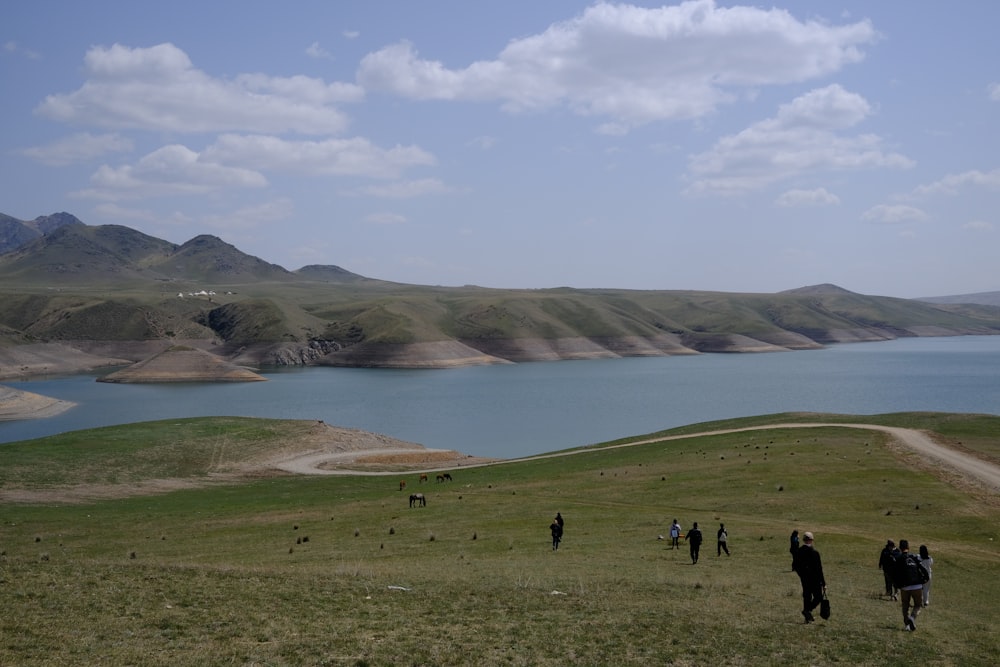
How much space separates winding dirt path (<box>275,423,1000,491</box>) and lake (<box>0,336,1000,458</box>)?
625 inches

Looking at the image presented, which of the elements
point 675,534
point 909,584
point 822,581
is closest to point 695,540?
point 675,534

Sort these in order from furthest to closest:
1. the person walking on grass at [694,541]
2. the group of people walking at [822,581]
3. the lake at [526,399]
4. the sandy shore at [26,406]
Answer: the sandy shore at [26,406] → the lake at [526,399] → the person walking on grass at [694,541] → the group of people walking at [822,581]

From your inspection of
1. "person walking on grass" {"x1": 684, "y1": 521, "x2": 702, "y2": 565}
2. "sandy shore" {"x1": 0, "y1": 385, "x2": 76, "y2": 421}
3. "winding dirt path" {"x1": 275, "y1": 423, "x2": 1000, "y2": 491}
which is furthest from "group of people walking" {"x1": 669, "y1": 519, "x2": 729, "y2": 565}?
"sandy shore" {"x1": 0, "y1": 385, "x2": 76, "y2": 421}

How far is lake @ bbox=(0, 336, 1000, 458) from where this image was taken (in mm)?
95375

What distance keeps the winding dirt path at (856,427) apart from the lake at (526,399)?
15.9 m

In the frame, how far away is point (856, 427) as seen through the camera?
5631 cm

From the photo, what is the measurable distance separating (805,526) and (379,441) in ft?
169

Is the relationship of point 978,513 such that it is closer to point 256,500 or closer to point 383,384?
point 256,500

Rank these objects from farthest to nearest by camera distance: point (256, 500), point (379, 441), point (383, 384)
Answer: point (383, 384)
point (379, 441)
point (256, 500)

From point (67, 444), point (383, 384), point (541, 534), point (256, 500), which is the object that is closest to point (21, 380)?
point (383, 384)

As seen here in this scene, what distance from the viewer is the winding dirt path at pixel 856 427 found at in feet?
129

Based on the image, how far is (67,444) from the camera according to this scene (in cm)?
6253

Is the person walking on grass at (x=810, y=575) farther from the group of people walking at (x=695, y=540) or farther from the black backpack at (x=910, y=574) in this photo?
the group of people walking at (x=695, y=540)

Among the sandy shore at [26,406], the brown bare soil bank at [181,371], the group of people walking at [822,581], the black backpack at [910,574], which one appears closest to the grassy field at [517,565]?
the group of people walking at [822,581]
